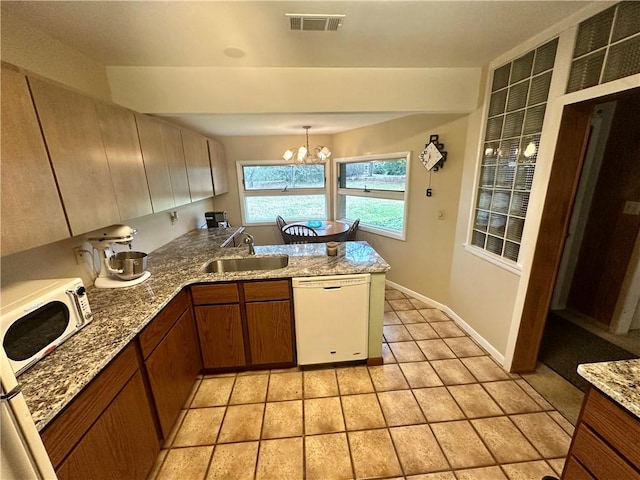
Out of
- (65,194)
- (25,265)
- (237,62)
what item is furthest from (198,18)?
(25,265)

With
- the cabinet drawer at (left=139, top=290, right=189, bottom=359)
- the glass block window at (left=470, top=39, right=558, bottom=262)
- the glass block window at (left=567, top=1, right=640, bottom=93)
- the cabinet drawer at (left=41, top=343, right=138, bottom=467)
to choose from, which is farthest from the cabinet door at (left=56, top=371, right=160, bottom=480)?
the glass block window at (left=567, top=1, right=640, bottom=93)

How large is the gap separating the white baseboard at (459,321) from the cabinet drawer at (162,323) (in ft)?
8.51

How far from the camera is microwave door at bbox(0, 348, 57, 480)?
0.55 metres

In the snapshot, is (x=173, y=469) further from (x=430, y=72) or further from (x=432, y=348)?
(x=430, y=72)

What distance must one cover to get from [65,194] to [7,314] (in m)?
0.58

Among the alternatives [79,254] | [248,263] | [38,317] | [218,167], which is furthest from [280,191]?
[38,317]

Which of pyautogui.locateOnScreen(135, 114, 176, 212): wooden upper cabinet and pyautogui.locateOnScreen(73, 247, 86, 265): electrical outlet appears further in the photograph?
pyautogui.locateOnScreen(135, 114, 176, 212): wooden upper cabinet

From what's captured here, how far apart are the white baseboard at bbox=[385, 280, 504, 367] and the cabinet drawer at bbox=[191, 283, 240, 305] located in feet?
7.40

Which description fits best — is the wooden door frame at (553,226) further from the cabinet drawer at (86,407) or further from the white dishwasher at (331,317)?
the cabinet drawer at (86,407)

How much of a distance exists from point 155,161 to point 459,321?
10.7 feet

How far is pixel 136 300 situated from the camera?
61.6 inches

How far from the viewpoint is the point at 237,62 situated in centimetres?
199

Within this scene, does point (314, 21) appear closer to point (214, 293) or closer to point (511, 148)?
point (511, 148)

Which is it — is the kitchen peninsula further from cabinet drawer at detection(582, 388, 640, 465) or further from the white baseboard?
the white baseboard
